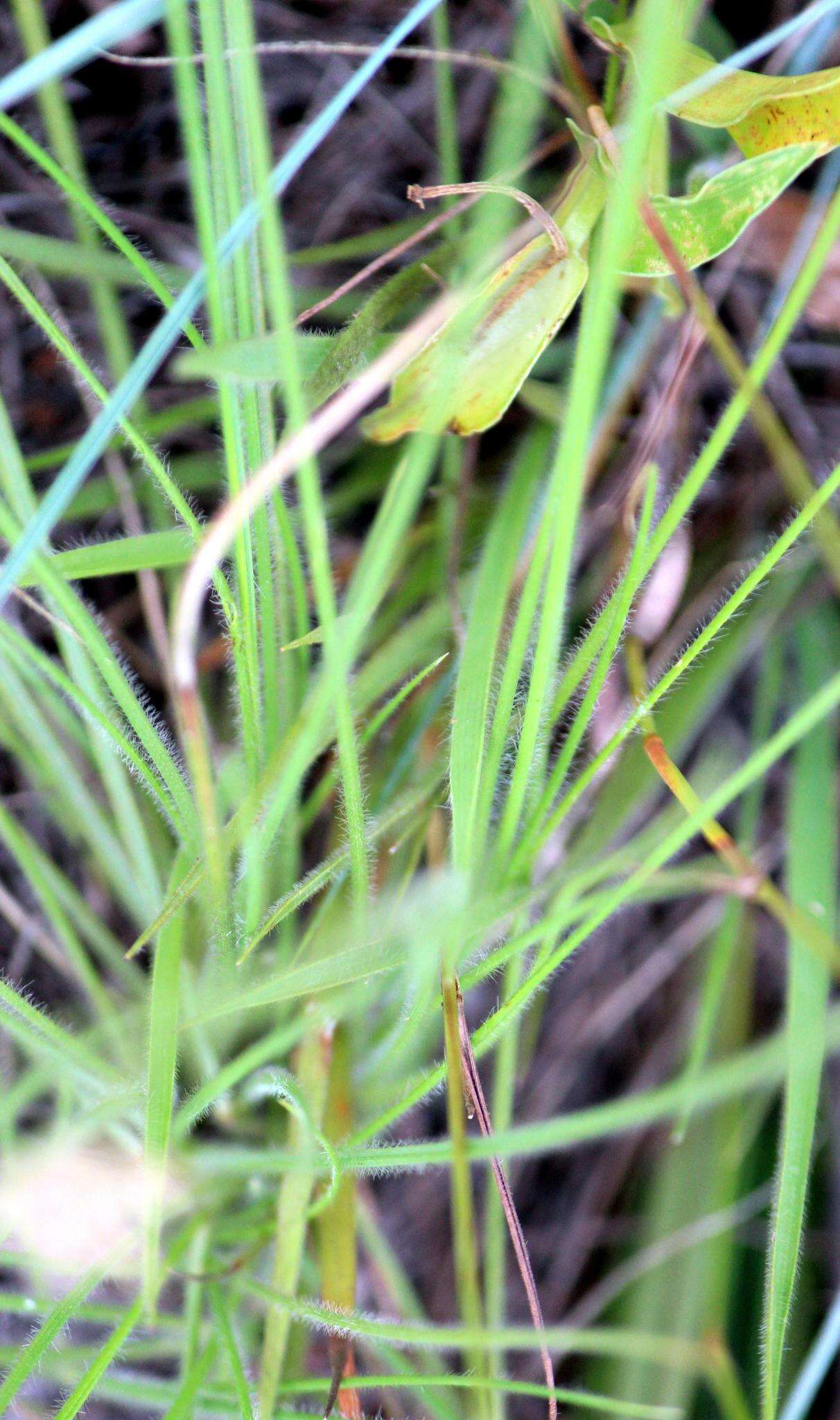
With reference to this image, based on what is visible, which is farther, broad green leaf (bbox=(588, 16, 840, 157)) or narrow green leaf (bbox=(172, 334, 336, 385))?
broad green leaf (bbox=(588, 16, 840, 157))

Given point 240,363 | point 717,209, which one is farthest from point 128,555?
point 717,209

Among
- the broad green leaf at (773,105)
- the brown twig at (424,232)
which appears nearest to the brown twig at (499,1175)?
the brown twig at (424,232)

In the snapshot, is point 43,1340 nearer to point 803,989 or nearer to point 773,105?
point 803,989

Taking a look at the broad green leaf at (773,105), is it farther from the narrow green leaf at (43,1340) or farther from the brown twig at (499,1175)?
the narrow green leaf at (43,1340)

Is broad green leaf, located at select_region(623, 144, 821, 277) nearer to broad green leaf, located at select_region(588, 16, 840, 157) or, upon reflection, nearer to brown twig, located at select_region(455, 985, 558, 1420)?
broad green leaf, located at select_region(588, 16, 840, 157)

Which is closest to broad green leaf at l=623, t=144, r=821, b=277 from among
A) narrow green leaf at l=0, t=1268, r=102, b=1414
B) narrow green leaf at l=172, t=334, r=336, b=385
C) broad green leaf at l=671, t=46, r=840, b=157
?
broad green leaf at l=671, t=46, r=840, b=157

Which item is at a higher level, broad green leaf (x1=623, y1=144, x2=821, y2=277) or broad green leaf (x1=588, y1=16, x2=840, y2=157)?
broad green leaf (x1=588, y1=16, x2=840, y2=157)

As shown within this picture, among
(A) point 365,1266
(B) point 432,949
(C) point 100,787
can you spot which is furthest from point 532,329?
(A) point 365,1266

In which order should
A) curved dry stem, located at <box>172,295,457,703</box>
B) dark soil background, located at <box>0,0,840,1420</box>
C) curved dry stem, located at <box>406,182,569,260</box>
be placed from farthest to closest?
dark soil background, located at <box>0,0,840,1420</box>, curved dry stem, located at <box>406,182,569,260</box>, curved dry stem, located at <box>172,295,457,703</box>
